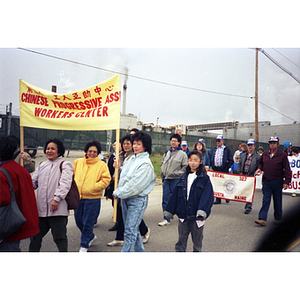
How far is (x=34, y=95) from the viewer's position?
3502 mm

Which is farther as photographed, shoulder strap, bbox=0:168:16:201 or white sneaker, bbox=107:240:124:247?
white sneaker, bbox=107:240:124:247

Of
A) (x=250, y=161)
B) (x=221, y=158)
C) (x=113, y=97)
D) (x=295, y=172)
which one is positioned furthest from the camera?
(x=295, y=172)

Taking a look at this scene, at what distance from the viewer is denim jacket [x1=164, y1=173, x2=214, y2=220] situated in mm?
2787

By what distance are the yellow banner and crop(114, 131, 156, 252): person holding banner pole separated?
2.77 ft

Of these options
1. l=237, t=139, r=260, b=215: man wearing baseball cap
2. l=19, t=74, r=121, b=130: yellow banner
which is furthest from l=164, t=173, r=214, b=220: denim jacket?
l=237, t=139, r=260, b=215: man wearing baseball cap

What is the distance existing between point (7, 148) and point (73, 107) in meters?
1.36

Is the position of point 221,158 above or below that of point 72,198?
above

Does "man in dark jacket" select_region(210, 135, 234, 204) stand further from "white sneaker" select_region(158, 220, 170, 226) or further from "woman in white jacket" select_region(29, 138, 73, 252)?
"woman in white jacket" select_region(29, 138, 73, 252)

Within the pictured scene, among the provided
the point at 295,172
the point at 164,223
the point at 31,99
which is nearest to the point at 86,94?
the point at 31,99

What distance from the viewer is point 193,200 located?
285 centimetres

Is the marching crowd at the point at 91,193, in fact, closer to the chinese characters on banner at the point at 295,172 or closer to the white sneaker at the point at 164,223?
the white sneaker at the point at 164,223

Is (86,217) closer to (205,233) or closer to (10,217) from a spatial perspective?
(10,217)
